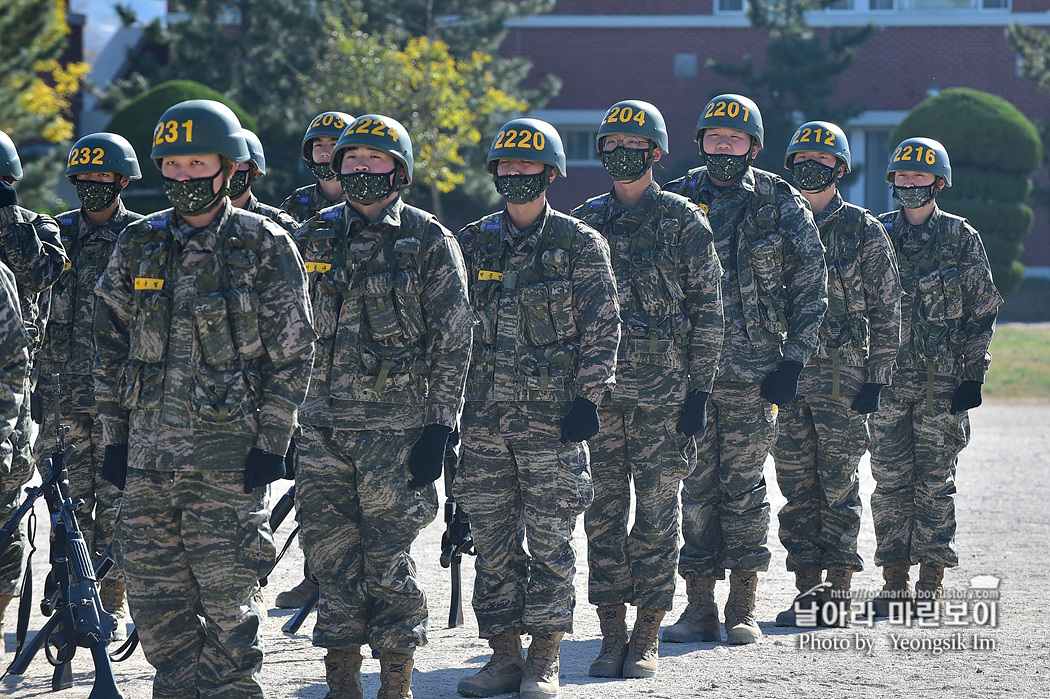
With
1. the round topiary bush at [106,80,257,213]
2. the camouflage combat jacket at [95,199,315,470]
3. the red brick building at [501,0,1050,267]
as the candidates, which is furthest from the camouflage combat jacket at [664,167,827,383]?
the red brick building at [501,0,1050,267]

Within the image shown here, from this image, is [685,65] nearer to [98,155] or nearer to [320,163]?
[320,163]

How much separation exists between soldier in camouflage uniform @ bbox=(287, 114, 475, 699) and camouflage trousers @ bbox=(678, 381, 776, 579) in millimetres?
2171

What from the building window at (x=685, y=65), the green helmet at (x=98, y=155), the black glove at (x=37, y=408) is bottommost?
the black glove at (x=37, y=408)

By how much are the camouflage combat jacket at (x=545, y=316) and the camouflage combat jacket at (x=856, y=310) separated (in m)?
2.16

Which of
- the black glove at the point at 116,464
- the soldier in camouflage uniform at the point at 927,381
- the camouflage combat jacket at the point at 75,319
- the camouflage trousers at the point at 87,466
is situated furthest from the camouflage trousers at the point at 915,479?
the black glove at the point at 116,464

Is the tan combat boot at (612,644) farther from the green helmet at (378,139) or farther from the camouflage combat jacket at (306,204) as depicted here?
the camouflage combat jacket at (306,204)

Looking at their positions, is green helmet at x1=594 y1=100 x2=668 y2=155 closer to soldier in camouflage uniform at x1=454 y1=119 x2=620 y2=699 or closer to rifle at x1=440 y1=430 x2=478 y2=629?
soldier in camouflage uniform at x1=454 y1=119 x2=620 y2=699

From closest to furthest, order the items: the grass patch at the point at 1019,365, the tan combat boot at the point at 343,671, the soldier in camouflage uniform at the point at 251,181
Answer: the tan combat boot at the point at 343,671 < the soldier in camouflage uniform at the point at 251,181 < the grass patch at the point at 1019,365

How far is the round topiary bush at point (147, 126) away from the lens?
854 inches

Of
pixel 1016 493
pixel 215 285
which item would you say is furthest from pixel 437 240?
pixel 1016 493

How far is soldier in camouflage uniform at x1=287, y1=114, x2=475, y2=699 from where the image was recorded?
562 cm

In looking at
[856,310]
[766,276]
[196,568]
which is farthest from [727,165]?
[196,568]

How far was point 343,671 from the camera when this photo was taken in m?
5.68

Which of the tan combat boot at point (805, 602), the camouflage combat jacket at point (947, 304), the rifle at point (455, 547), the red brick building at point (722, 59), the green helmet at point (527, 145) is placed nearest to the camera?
the green helmet at point (527, 145)
